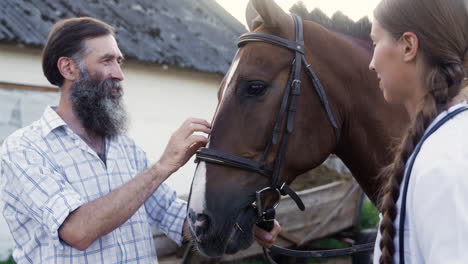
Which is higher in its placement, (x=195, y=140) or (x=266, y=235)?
(x=195, y=140)

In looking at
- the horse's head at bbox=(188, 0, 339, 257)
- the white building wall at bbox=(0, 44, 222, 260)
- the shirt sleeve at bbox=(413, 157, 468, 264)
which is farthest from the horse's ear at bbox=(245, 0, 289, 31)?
the white building wall at bbox=(0, 44, 222, 260)

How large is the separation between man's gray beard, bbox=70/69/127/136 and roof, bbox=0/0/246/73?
15.1 feet

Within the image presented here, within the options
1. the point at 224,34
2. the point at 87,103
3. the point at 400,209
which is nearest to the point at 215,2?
the point at 224,34

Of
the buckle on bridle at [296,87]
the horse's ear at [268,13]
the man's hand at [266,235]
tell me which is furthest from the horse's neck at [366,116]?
the man's hand at [266,235]

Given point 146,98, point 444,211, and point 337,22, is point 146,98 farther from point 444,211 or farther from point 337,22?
point 444,211

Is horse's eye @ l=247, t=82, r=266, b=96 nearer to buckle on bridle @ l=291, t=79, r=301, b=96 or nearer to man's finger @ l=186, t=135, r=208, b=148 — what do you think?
buckle on bridle @ l=291, t=79, r=301, b=96

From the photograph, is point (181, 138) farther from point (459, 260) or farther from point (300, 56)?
point (459, 260)

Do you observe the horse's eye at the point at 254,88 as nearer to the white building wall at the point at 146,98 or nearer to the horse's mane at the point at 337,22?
the horse's mane at the point at 337,22

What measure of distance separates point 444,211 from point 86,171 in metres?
1.77

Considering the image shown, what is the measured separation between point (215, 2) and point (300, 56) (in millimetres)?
11100

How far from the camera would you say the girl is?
1.10m

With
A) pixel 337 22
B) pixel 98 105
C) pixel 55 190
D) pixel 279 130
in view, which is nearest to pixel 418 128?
pixel 279 130

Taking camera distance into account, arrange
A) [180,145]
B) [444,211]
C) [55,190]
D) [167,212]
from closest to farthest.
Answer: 1. [444,211]
2. [55,190]
3. [180,145]
4. [167,212]

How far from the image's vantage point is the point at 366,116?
254 centimetres
